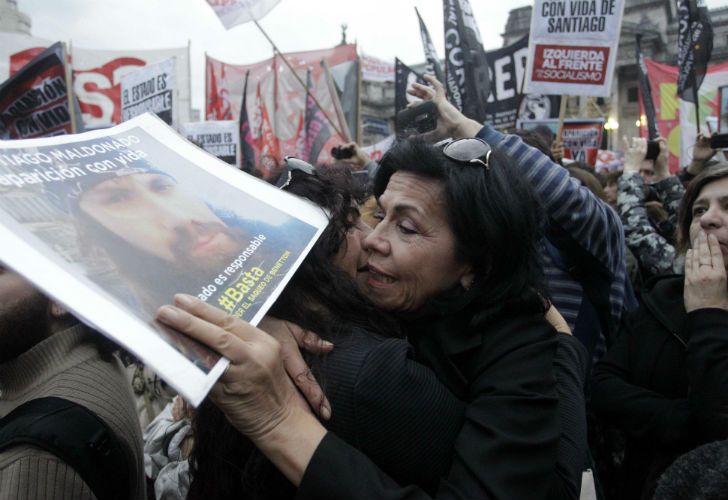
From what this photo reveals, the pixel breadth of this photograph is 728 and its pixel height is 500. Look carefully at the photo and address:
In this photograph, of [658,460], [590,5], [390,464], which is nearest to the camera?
[390,464]

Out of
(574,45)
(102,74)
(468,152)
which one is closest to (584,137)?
(574,45)

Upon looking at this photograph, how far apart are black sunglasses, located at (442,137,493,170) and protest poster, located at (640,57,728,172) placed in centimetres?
597

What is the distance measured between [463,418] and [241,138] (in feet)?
32.6

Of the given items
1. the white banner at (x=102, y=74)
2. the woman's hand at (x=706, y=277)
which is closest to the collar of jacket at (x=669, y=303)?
the woman's hand at (x=706, y=277)

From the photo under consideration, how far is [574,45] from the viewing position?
15.5 ft

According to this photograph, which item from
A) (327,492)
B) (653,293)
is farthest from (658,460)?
(327,492)

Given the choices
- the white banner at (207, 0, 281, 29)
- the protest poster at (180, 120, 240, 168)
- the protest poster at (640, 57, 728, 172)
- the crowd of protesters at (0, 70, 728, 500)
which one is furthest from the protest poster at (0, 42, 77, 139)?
the protest poster at (640, 57, 728, 172)

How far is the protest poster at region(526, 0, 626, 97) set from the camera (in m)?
4.62

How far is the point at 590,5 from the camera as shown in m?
4.62

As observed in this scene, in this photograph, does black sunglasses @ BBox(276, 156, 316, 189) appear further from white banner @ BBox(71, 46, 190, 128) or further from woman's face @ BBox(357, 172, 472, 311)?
white banner @ BBox(71, 46, 190, 128)

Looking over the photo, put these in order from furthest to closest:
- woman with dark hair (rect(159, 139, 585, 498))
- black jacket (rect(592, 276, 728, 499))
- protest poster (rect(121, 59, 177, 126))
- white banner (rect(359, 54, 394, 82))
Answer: white banner (rect(359, 54, 394, 82)), protest poster (rect(121, 59, 177, 126)), black jacket (rect(592, 276, 728, 499)), woman with dark hair (rect(159, 139, 585, 498))

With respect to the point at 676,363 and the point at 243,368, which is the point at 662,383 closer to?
the point at 676,363

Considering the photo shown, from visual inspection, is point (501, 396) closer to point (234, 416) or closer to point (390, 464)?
point (390, 464)

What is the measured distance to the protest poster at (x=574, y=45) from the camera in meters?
4.62
